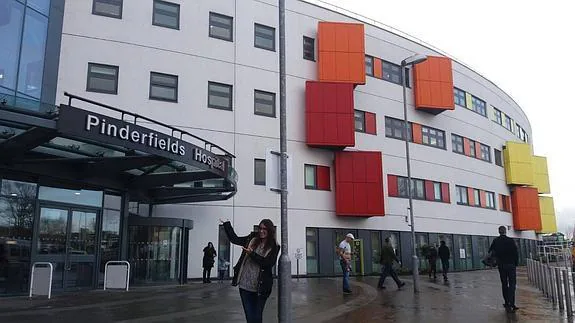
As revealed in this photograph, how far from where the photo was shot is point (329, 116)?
2612cm

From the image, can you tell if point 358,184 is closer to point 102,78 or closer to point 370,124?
point 370,124

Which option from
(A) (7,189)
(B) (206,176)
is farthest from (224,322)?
(A) (7,189)

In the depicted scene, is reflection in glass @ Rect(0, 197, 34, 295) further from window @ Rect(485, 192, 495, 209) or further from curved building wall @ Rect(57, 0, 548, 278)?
window @ Rect(485, 192, 495, 209)

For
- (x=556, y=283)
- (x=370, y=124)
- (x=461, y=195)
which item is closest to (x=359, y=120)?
(x=370, y=124)

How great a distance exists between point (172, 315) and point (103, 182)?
754cm

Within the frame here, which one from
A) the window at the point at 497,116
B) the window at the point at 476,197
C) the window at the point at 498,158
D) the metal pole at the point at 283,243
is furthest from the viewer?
the window at the point at 497,116

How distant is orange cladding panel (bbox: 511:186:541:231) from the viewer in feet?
137

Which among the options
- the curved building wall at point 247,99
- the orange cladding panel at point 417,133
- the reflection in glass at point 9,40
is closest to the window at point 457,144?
the curved building wall at point 247,99

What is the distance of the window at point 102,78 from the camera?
21062 millimetres

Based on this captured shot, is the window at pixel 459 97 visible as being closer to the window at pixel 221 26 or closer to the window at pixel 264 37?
the window at pixel 264 37

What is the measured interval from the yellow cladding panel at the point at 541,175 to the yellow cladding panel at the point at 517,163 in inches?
253

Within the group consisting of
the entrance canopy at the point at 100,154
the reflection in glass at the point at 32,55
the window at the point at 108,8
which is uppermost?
the window at the point at 108,8

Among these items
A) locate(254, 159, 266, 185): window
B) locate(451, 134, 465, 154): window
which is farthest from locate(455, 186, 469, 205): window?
locate(254, 159, 266, 185): window

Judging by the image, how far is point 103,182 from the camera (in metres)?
16.9
